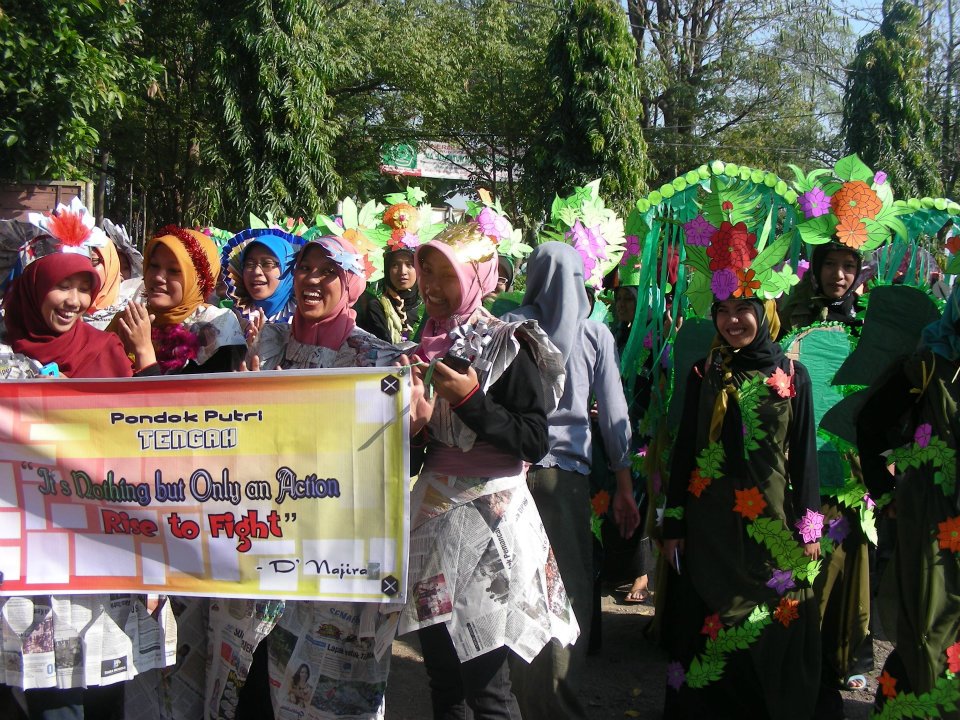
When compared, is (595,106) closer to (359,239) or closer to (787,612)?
(359,239)

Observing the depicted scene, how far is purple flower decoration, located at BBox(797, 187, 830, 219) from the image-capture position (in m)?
4.29

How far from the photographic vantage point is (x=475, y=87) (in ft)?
68.2

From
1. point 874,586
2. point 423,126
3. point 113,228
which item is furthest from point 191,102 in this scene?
point 874,586

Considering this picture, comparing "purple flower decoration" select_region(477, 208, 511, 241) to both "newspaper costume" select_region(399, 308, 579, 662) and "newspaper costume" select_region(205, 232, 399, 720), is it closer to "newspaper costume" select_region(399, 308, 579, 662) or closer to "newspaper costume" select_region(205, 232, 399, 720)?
"newspaper costume" select_region(399, 308, 579, 662)

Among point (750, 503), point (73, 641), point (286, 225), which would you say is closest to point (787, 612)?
point (750, 503)

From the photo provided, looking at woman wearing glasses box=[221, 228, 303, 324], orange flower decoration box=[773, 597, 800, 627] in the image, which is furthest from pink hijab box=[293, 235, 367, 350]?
orange flower decoration box=[773, 597, 800, 627]

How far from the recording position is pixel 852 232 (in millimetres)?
4277

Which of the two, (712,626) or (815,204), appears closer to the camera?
(712,626)

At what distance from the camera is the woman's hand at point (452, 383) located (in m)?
2.55

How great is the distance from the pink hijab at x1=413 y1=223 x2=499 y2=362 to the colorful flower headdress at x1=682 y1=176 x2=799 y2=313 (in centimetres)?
119

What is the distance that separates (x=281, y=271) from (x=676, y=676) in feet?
7.60

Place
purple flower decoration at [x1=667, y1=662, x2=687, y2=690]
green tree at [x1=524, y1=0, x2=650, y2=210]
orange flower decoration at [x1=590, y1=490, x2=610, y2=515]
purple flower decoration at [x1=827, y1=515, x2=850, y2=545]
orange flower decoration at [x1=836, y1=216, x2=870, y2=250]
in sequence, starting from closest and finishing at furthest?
purple flower decoration at [x1=667, y1=662, x2=687, y2=690] < purple flower decoration at [x1=827, y1=515, x2=850, y2=545] < orange flower decoration at [x1=836, y1=216, x2=870, y2=250] < orange flower decoration at [x1=590, y1=490, x2=610, y2=515] < green tree at [x1=524, y1=0, x2=650, y2=210]

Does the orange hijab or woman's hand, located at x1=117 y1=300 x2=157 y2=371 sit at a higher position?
the orange hijab

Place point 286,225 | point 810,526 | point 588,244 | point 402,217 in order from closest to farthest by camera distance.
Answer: point 810,526 < point 588,244 < point 402,217 < point 286,225
